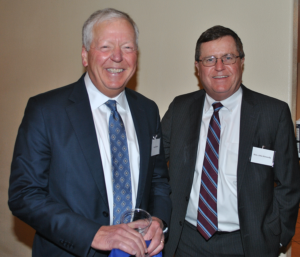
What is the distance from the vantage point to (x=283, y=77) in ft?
7.94

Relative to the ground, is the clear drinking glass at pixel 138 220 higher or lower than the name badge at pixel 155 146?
lower

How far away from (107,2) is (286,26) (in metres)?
1.79

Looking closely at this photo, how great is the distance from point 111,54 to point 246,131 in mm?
1078

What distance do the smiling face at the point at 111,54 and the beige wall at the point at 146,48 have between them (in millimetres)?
1228

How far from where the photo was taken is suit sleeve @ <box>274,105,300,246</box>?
1.98 m

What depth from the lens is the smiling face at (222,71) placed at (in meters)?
2.06

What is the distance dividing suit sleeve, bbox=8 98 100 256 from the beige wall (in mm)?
1649

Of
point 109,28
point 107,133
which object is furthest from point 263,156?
point 109,28

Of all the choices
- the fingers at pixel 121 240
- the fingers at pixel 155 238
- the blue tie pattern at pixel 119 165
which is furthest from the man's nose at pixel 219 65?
the fingers at pixel 121 240

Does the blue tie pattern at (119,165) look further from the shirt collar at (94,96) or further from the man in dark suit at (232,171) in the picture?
the man in dark suit at (232,171)

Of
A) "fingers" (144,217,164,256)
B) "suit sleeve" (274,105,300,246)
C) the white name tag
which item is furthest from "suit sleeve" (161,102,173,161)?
"fingers" (144,217,164,256)

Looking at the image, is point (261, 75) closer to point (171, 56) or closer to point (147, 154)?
point (171, 56)

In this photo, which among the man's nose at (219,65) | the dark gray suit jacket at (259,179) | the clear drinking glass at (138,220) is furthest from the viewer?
the man's nose at (219,65)

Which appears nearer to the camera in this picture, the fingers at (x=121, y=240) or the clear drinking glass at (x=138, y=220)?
the fingers at (x=121, y=240)
